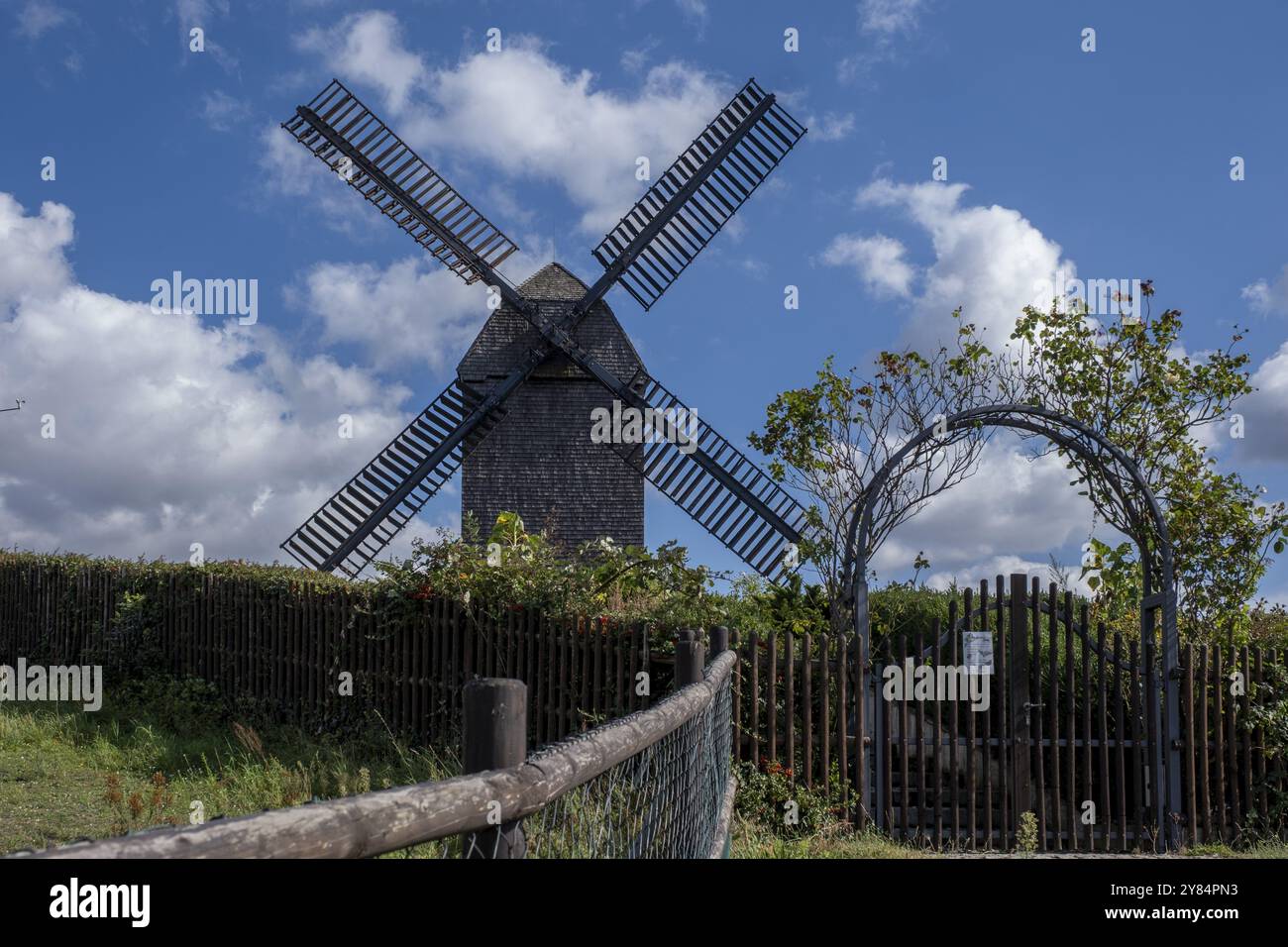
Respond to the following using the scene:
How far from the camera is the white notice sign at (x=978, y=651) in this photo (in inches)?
368

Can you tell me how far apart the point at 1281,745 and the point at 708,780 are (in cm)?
669

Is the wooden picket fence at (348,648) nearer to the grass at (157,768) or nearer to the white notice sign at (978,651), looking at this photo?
the grass at (157,768)

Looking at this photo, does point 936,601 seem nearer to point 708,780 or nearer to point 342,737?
point 342,737

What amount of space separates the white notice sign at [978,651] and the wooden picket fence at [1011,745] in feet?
0.44

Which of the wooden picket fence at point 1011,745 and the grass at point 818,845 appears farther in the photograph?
the wooden picket fence at point 1011,745

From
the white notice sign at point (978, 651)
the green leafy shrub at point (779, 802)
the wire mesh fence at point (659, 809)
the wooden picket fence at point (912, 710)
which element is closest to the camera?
the wire mesh fence at point (659, 809)

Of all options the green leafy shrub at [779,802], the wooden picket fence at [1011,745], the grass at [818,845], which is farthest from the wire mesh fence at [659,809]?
the wooden picket fence at [1011,745]

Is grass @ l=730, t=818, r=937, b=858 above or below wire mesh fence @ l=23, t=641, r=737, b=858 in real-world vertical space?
below

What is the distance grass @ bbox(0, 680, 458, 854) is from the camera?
838 centimetres

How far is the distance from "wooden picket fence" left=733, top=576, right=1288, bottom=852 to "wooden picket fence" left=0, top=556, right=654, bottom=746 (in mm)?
1202

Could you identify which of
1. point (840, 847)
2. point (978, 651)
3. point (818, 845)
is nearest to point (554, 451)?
point (978, 651)

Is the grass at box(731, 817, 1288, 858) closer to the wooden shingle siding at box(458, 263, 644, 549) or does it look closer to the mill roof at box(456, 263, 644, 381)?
the wooden shingle siding at box(458, 263, 644, 549)

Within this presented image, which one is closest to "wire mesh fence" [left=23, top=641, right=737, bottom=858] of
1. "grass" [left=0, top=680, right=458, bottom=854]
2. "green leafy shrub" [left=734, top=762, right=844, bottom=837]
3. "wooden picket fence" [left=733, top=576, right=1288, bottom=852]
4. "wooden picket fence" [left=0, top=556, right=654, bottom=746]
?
"grass" [left=0, top=680, right=458, bottom=854]
